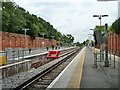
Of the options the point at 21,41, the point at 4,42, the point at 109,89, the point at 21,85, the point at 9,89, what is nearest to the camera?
the point at 109,89

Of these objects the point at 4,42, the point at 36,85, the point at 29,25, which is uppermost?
the point at 29,25

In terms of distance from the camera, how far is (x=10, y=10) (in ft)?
161

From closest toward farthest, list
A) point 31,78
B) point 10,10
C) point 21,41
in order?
point 31,78 < point 10,10 < point 21,41

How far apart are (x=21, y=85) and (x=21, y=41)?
51369 mm

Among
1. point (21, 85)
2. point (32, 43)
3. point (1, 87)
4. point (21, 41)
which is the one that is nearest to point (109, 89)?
point (21, 85)

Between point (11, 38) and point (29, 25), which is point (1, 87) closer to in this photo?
point (11, 38)

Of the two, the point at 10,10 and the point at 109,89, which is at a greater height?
the point at 10,10

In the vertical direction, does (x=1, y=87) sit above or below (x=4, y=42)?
below

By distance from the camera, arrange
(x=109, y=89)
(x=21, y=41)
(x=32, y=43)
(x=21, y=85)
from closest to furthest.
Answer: (x=109, y=89)
(x=21, y=85)
(x=21, y=41)
(x=32, y=43)

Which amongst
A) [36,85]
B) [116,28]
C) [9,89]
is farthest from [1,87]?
[116,28]

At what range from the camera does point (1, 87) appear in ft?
23.9

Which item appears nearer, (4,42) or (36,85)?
(36,85)

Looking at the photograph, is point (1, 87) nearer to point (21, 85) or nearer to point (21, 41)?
point (21, 85)

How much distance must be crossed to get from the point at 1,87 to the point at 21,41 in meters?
51.5
